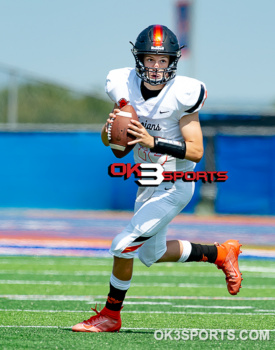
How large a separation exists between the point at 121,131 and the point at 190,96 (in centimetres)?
45

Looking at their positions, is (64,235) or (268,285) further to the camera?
(64,235)

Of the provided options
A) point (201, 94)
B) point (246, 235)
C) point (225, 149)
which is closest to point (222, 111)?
point (225, 149)

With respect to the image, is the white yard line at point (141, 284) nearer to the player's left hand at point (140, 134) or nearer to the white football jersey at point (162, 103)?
the white football jersey at point (162, 103)

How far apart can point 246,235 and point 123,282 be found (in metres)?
7.74

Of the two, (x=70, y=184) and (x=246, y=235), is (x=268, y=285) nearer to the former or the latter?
(x=246, y=235)

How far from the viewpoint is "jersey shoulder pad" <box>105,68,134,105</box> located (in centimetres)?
442

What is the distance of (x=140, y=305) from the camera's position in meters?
5.52

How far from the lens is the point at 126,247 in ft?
13.9

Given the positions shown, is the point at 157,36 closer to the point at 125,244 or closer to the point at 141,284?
the point at 125,244

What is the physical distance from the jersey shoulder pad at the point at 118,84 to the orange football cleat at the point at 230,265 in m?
1.14

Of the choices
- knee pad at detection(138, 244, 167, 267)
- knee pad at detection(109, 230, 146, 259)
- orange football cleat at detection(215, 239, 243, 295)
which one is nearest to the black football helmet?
knee pad at detection(109, 230, 146, 259)

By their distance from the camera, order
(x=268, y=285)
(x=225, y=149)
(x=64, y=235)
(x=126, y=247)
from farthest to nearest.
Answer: (x=225, y=149) < (x=64, y=235) < (x=268, y=285) < (x=126, y=247)

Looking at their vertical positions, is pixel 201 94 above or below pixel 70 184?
above

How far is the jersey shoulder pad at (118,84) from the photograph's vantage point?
174 inches
